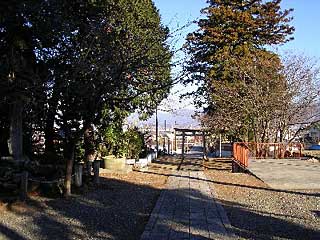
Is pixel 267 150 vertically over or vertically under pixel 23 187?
over

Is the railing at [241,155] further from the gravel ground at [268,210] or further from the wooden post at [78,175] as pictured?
the wooden post at [78,175]

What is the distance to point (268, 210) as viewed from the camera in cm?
842

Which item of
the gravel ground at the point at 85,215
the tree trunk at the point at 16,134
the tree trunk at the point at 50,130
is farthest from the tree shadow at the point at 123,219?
the tree trunk at the point at 50,130

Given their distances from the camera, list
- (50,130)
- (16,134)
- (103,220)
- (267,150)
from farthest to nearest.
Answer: (267,150), (50,130), (16,134), (103,220)

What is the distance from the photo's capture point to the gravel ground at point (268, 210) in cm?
655

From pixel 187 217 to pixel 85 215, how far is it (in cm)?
177

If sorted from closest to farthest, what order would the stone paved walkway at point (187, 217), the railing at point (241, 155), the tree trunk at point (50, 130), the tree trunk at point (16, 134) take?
the stone paved walkway at point (187, 217) → the tree trunk at point (16, 134) → the tree trunk at point (50, 130) → the railing at point (241, 155)

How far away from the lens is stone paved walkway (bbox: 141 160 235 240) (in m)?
6.35

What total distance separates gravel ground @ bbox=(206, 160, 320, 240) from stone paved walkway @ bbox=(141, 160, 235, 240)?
23cm

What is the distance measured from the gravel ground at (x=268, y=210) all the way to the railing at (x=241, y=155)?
16.3ft

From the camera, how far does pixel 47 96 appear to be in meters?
10.2

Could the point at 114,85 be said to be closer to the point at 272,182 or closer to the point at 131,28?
the point at 131,28

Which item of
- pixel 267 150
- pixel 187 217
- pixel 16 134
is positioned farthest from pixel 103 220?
pixel 267 150

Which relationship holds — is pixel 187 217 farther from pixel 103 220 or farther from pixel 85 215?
pixel 85 215
